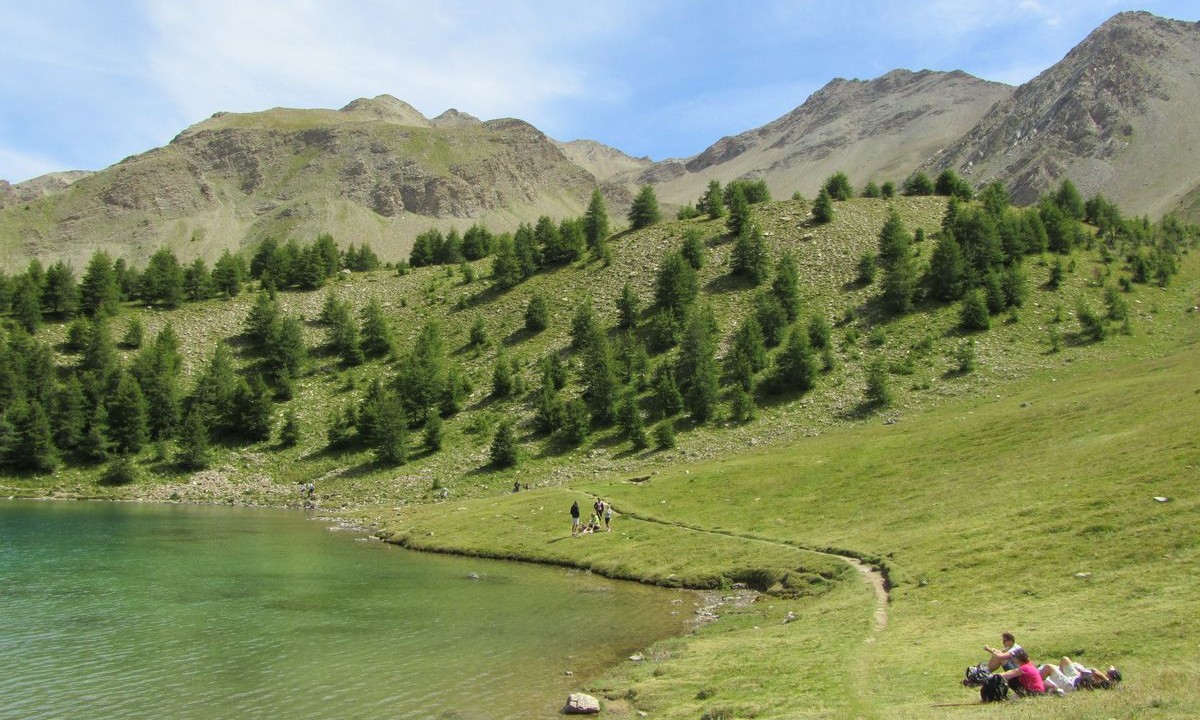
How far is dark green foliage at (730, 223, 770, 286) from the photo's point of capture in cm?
12512

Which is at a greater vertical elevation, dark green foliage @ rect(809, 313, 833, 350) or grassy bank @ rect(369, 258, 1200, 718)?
dark green foliage @ rect(809, 313, 833, 350)

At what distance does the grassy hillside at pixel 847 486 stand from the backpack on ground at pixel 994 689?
1215 millimetres

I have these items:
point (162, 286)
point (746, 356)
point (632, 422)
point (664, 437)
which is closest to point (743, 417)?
point (664, 437)

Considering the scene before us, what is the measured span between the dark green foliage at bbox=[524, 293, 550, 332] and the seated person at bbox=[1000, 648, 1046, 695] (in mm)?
109615

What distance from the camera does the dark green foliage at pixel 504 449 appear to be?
289 ft

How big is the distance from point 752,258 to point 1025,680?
11338 cm

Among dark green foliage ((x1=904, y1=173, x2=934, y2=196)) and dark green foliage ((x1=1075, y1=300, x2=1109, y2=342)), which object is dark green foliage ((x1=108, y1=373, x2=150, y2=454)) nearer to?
dark green foliage ((x1=1075, y1=300, x2=1109, y2=342))

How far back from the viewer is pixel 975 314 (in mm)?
100938

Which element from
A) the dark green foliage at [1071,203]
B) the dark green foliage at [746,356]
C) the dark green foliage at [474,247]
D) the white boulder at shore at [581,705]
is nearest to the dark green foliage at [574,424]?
the dark green foliage at [746,356]

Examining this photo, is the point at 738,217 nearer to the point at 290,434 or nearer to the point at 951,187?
the point at 951,187

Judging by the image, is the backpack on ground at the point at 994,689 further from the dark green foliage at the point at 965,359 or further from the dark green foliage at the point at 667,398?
the dark green foliage at the point at 965,359

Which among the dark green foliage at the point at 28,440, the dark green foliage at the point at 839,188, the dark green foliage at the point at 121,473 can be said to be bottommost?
the dark green foliage at the point at 121,473

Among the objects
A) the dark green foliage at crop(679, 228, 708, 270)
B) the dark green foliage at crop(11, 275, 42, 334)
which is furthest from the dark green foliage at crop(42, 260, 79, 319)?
the dark green foliage at crop(679, 228, 708, 270)

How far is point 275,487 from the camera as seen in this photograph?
93.3m
